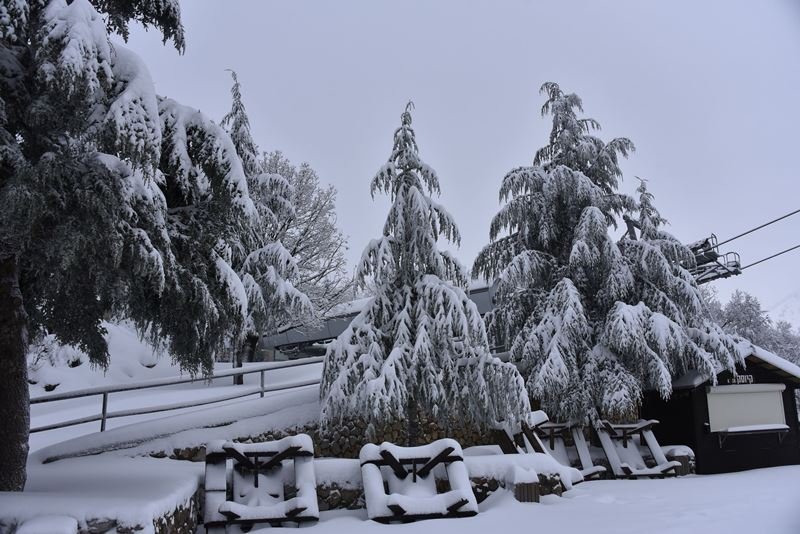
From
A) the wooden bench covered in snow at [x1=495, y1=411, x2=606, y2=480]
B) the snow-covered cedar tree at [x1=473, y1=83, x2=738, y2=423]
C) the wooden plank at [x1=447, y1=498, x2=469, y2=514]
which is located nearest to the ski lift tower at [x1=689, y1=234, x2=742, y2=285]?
the snow-covered cedar tree at [x1=473, y1=83, x2=738, y2=423]

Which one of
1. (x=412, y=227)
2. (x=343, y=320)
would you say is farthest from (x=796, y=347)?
(x=412, y=227)

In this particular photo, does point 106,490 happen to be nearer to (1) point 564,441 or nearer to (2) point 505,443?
(2) point 505,443

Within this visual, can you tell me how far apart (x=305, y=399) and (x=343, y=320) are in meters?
12.6

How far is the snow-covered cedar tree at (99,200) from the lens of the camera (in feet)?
18.2

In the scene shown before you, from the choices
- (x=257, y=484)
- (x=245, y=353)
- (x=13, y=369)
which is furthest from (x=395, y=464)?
(x=245, y=353)

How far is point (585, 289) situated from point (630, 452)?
13.9 feet

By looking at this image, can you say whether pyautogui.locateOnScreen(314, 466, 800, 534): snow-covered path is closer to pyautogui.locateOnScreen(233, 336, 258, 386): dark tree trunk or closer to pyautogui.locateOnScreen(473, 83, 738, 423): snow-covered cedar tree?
pyautogui.locateOnScreen(473, 83, 738, 423): snow-covered cedar tree

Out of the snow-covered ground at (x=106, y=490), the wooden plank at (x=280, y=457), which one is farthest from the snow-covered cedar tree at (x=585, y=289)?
the snow-covered ground at (x=106, y=490)

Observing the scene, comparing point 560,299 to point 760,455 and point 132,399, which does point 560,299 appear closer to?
point 760,455

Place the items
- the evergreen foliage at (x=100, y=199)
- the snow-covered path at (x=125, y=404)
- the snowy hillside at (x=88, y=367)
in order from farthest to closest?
the snowy hillside at (x=88, y=367)
the snow-covered path at (x=125, y=404)
the evergreen foliage at (x=100, y=199)

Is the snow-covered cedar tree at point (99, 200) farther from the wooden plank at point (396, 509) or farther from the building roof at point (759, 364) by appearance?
the building roof at point (759, 364)

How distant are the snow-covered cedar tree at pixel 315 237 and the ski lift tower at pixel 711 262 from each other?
12171mm

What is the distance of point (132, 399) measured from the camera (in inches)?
585

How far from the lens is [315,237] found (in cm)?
2314
